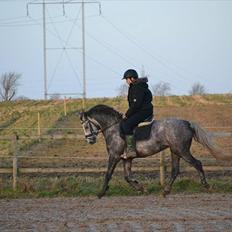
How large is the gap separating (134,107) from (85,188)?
7.38 ft

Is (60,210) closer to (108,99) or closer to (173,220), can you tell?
(173,220)

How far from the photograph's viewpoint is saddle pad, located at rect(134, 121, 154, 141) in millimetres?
12102

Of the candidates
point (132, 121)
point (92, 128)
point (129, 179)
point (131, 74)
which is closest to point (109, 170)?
point (129, 179)

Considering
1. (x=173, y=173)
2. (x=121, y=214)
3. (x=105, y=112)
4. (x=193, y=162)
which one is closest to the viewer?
(x=121, y=214)

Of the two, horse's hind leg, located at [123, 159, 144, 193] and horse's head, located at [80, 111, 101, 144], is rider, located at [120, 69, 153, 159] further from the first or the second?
horse's head, located at [80, 111, 101, 144]

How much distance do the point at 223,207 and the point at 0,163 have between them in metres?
10.1

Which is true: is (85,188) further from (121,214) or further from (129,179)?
(121,214)

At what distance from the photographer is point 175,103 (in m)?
51.1

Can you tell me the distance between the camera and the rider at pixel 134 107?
12016mm

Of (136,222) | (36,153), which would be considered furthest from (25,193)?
(36,153)

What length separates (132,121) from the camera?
1204cm

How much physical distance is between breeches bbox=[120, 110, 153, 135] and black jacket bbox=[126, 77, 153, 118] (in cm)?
8

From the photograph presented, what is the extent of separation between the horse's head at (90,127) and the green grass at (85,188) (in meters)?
1.16

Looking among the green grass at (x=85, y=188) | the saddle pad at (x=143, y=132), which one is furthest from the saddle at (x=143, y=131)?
the green grass at (x=85, y=188)
